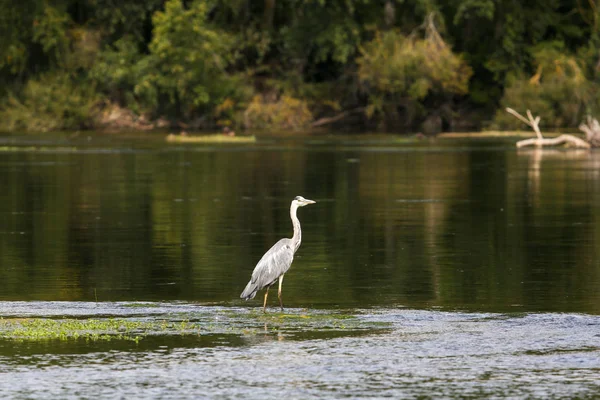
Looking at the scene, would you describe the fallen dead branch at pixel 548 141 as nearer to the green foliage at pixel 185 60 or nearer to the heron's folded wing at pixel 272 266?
the green foliage at pixel 185 60

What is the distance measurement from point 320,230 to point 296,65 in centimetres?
5716

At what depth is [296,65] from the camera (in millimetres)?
80312

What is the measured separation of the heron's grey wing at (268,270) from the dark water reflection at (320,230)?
3.81 ft

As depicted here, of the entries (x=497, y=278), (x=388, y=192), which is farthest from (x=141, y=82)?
(x=497, y=278)

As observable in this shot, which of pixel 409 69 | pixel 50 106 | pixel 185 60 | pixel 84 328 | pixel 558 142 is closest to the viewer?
pixel 84 328

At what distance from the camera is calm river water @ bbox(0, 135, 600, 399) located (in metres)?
10.9

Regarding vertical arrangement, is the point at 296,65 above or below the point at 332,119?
above

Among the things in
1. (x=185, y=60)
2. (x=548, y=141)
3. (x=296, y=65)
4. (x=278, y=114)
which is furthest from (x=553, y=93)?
(x=548, y=141)

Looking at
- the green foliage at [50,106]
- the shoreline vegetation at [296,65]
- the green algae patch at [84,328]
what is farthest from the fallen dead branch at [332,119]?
the green algae patch at [84,328]

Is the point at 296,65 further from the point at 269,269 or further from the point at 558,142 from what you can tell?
the point at 269,269

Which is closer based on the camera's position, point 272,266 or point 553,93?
point 272,266

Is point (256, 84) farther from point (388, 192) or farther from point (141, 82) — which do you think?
point (388, 192)

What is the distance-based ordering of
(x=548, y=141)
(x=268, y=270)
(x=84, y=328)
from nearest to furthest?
1. (x=84, y=328)
2. (x=268, y=270)
3. (x=548, y=141)

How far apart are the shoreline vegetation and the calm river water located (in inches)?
1460
